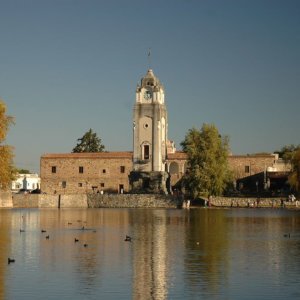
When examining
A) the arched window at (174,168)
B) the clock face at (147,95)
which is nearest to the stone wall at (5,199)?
the clock face at (147,95)

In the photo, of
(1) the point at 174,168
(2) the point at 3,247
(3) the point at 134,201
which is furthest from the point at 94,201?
(2) the point at 3,247

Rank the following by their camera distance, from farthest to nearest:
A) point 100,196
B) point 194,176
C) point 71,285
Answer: point 100,196 → point 194,176 → point 71,285

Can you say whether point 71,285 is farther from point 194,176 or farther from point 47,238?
point 194,176

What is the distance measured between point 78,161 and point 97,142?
23.5m

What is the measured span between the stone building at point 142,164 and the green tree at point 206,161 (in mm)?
9380

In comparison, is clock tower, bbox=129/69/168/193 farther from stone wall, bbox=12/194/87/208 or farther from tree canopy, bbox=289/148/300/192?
tree canopy, bbox=289/148/300/192

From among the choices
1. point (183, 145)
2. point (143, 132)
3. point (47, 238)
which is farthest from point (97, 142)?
point (47, 238)

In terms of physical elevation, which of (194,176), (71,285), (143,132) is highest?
(143,132)

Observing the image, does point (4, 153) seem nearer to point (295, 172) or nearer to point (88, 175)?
point (295, 172)

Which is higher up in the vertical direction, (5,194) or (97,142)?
(97,142)

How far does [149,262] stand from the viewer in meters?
26.9

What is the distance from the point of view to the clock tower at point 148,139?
85375 mm

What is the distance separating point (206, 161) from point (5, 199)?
20.2 m

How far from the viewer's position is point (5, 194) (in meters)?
76.1
